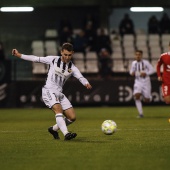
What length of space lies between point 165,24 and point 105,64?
4.04 meters

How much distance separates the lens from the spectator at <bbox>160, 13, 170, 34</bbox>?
27167mm

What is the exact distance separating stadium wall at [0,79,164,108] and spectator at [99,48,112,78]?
24.8 inches

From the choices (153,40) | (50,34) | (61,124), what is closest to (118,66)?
(153,40)

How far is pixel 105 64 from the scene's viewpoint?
25344 millimetres

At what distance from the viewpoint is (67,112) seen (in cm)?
1159

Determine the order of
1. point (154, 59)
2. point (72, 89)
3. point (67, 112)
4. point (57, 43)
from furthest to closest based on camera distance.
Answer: point (57, 43) < point (154, 59) < point (72, 89) < point (67, 112)

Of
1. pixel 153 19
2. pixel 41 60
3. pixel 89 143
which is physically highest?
pixel 153 19

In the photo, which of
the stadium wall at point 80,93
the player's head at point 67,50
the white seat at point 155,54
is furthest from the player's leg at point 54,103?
the white seat at point 155,54

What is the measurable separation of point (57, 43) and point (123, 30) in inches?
123

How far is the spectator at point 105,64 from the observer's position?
25.2m

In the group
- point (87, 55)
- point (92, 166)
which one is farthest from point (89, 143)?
point (87, 55)

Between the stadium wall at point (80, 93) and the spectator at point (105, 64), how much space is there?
0.63 meters

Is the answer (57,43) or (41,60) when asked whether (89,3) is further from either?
(41,60)

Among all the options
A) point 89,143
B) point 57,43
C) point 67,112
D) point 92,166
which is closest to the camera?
point 92,166
